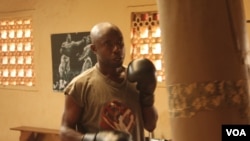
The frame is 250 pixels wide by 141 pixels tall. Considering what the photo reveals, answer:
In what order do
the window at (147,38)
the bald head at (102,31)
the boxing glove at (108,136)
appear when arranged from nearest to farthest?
the boxing glove at (108,136), the bald head at (102,31), the window at (147,38)

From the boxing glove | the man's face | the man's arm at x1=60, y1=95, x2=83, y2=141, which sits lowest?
the boxing glove

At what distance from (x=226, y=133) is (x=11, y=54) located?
4.85 m

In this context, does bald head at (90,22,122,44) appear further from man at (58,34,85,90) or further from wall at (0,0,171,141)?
man at (58,34,85,90)

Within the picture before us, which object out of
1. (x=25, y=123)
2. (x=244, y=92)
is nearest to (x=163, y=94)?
(x=25, y=123)

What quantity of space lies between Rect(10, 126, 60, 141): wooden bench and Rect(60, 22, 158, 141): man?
299 cm

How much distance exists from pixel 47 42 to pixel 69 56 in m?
0.42

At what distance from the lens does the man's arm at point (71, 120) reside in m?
1.97

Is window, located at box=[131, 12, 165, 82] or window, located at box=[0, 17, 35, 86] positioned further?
window, located at box=[0, 17, 35, 86]

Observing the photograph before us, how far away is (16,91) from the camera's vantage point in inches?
214

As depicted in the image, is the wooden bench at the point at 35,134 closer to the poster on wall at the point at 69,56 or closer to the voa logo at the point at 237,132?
the poster on wall at the point at 69,56

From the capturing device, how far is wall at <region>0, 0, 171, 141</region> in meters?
4.39

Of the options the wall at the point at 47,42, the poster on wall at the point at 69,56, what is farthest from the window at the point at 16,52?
the poster on wall at the point at 69,56

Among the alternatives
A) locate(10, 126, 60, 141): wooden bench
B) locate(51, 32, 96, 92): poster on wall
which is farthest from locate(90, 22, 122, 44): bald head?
locate(10, 126, 60, 141): wooden bench

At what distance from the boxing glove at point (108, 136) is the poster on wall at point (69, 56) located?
2693mm
